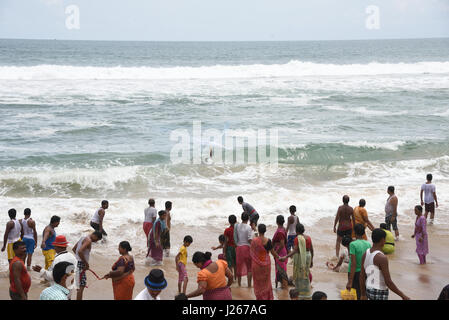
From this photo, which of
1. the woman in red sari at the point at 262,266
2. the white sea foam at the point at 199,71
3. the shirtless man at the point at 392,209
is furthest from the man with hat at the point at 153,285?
the white sea foam at the point at 199,71

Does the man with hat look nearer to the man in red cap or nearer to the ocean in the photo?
the man in red cap

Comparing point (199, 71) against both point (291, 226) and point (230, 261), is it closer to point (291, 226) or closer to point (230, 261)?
point (291, 226)

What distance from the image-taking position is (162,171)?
17.4 meters

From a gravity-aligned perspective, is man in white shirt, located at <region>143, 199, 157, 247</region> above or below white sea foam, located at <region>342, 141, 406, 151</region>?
below

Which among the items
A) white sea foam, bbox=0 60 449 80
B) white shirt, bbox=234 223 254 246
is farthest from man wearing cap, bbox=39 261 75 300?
white sea foam, bbox=0 60 449 80

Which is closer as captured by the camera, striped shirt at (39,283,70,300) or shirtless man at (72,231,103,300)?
striped shirt at (39,283,70,300)

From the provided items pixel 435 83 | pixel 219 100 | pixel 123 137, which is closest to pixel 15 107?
pixel 123 137

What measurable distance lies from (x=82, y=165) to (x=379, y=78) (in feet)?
125

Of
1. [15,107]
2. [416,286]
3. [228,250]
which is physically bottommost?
[416,286]

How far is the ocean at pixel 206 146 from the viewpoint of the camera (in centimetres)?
1383

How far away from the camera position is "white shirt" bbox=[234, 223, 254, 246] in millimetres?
8273

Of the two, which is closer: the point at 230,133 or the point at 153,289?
the point at 153,289
